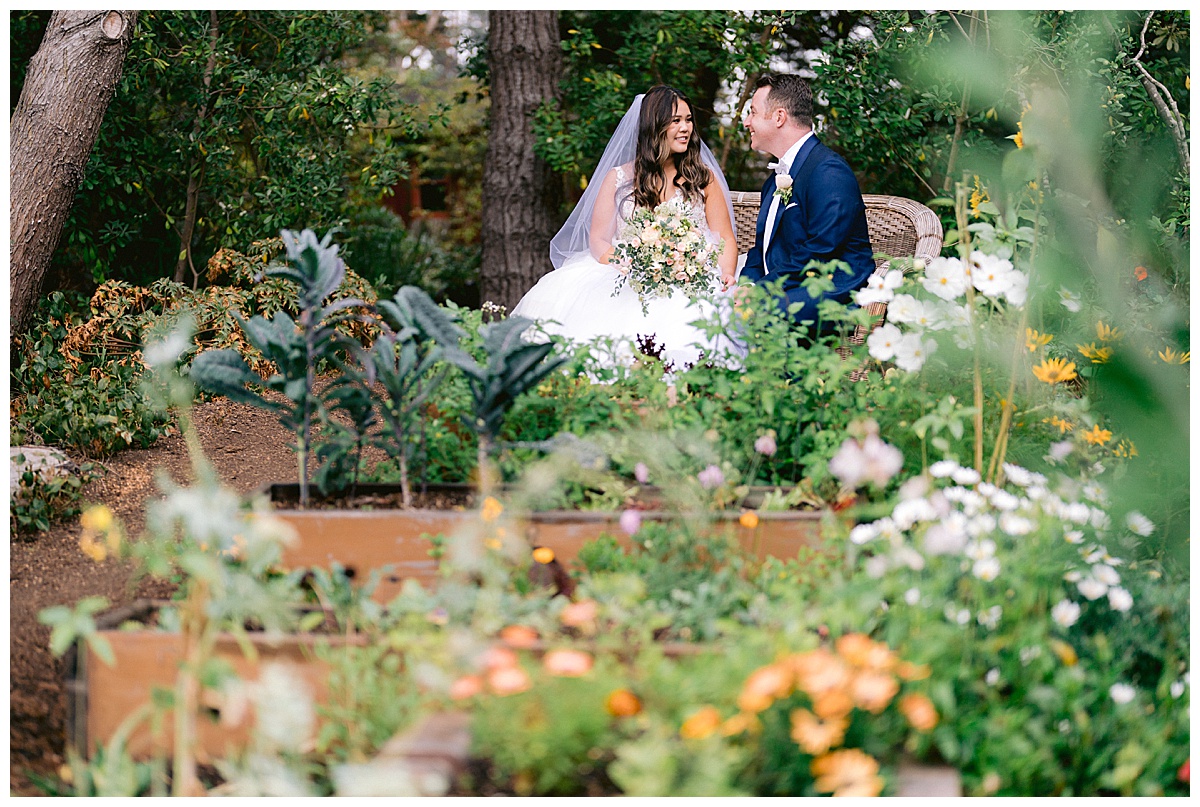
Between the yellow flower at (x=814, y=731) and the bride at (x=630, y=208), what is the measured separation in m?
2.87

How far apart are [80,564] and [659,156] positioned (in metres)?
2.97

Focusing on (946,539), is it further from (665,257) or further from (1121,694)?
(665,257)

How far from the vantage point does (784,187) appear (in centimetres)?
396

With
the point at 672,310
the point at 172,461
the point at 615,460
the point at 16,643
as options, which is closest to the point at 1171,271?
the point at 615,460

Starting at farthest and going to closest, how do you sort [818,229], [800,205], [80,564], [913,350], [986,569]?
[800,205] → [818,229] → [80,564] → [913,350] → [986,569]

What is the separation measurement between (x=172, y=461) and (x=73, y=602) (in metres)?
1.45

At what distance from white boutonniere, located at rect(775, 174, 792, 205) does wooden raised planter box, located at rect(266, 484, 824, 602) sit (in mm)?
2146

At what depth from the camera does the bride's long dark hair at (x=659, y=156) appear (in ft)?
14.9

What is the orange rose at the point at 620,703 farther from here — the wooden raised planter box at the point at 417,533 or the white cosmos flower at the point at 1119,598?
the white cosmos flower at the point at 1119,598

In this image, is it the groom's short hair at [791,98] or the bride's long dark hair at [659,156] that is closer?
the groom's short hair at [791,98]

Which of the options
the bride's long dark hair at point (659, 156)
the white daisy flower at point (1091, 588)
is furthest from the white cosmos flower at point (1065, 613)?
the bride's long dark hair at point (659, 156)

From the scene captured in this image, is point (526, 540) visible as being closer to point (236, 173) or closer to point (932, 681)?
point (932, 681)

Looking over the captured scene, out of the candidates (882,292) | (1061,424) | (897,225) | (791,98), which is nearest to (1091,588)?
(1061,424)
